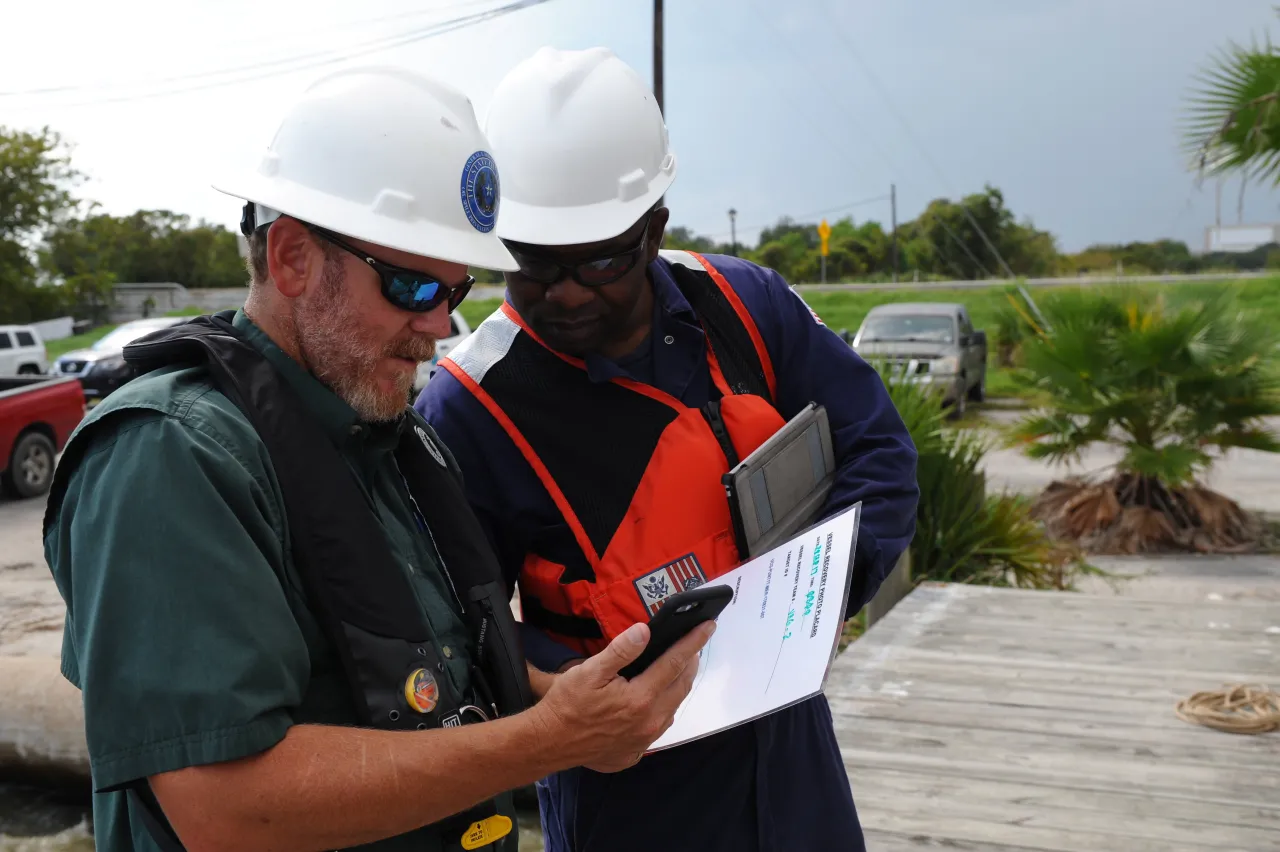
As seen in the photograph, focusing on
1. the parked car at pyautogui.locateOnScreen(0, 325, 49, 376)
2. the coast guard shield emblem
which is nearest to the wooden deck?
the coast guard shield emblem

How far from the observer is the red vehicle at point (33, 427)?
38.9 feet

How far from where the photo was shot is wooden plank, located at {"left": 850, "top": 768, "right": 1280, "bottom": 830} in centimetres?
349

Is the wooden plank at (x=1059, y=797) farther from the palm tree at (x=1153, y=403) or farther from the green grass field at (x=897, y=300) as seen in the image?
the green grass field at (x=897, y=300)

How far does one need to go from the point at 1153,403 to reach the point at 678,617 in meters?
8.95

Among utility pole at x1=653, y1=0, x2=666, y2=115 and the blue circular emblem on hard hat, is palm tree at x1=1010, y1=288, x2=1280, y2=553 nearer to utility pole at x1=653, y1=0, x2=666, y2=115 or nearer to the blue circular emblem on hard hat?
the blue circular emblem on hard hat

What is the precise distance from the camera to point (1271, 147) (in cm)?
768

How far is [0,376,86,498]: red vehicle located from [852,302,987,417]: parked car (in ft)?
34.2

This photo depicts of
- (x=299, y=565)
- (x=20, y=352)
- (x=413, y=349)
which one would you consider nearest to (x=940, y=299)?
(x=20, y=352)

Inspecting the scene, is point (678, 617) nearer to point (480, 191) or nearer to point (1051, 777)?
point (480, 191)

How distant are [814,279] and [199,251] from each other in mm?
27774

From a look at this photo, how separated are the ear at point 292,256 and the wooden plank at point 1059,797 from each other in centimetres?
281

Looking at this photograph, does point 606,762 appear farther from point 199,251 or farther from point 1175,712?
point 199,251

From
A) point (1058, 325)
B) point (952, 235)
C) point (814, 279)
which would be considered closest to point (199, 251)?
point (814, 279)

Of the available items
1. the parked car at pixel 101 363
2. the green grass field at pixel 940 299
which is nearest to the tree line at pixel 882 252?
the green grass field at pixel 940 299
